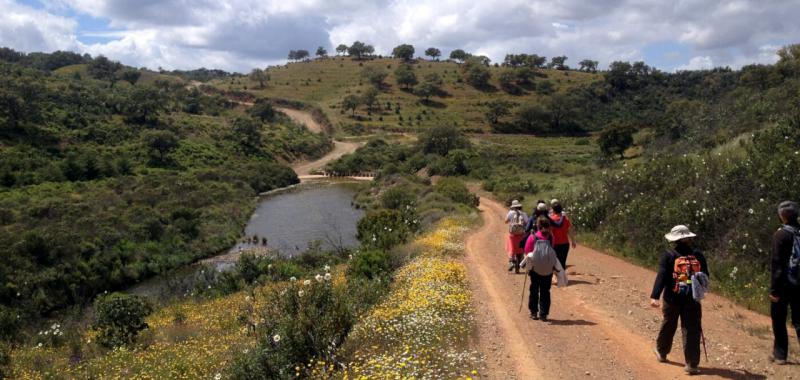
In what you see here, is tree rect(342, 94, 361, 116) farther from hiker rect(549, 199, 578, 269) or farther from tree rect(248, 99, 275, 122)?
hiker rect(549, 199, 578, 269)

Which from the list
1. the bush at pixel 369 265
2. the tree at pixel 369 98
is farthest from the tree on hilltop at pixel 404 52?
the bush at pixel 369 265

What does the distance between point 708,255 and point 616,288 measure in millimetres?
3126

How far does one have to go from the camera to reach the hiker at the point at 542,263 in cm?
941

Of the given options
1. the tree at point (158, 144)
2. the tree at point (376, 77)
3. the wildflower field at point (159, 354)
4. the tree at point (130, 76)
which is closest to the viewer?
the wildflower field at point (159, 354)

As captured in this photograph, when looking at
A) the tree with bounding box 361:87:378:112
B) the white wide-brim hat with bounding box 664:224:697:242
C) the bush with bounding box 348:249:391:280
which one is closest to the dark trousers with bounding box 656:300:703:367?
the white wide-brim hat with bounding box 664:224:697:242

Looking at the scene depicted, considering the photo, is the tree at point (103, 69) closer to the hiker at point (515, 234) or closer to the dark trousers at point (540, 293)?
the hiker at point (515, 234)

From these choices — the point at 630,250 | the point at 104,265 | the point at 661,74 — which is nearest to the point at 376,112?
the point at 661,74

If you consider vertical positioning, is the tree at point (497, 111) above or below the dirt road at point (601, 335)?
above

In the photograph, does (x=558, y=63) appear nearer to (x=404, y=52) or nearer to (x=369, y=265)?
(x=404, y=52)

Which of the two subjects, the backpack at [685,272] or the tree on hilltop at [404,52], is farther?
the tree on hilltop at [404,52]

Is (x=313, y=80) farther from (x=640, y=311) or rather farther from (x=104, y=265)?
(x=640, y=311)

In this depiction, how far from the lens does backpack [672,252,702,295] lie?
7086 millimetres

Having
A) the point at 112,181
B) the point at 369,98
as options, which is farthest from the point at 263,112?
the point at 112,181

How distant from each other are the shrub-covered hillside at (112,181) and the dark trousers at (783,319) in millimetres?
20076
